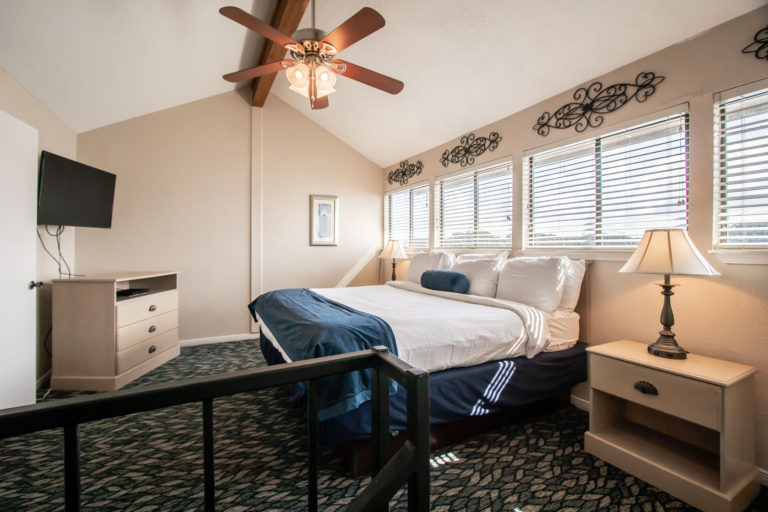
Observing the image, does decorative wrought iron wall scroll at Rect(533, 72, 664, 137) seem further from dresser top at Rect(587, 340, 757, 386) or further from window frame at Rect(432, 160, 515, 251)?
dresser top at Rect(587, 340, 757, 386)

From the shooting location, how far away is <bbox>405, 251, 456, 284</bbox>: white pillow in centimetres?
362

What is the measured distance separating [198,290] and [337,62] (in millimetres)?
3161

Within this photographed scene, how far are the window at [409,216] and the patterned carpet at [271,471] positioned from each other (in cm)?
268

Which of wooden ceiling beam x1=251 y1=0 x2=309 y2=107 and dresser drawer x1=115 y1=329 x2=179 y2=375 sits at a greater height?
wooden ceiling beam x1=251 y1=0 x2=309 y2=107

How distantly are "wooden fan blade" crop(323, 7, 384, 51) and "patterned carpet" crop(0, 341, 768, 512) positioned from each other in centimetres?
237

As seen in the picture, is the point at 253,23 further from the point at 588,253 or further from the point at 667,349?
the point at 667,349

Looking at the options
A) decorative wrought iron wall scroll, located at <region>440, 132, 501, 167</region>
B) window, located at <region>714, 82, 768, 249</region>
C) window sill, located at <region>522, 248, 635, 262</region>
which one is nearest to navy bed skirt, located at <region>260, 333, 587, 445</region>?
window sill, located at <region>522, 248, 635, 262</region>

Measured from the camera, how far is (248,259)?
4.43m

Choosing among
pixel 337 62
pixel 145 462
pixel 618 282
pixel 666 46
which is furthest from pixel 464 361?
pixel 666 46

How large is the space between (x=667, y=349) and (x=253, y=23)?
9.45ft

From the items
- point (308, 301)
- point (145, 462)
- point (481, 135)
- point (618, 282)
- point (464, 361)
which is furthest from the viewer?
point (481, 135)

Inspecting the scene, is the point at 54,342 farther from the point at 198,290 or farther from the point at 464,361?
the point at 464,361

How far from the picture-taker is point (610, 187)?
8.33 ft

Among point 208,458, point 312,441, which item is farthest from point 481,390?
point 208,458
